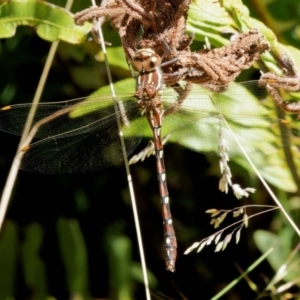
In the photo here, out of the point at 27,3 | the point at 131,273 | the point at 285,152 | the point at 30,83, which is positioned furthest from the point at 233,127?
the point at 30,83

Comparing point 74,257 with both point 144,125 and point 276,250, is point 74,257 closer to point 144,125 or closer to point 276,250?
point 144,125

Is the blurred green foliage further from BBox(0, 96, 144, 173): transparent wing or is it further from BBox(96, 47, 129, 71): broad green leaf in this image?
BBox(0, 96, 144, 173): transparent wing

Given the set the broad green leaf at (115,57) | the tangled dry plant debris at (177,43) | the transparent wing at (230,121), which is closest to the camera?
the tangled dry plant debris at (177,43)

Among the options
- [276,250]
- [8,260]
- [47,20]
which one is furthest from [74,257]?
[47,20]

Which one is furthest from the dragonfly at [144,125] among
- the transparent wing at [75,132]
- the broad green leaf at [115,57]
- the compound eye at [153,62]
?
the broad green leaf at [115,57]

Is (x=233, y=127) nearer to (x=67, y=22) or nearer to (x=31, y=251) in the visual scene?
(x=67, y=22)

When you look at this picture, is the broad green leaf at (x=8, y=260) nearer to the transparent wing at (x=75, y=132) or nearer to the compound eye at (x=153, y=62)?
the transparent wing at (x=75, y=132)
